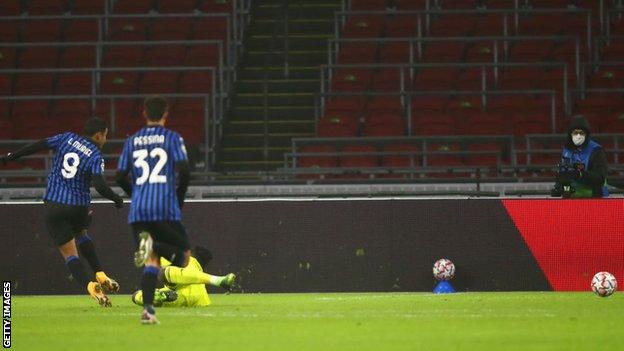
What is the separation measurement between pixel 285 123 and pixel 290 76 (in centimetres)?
157

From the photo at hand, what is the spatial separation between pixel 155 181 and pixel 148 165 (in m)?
0.14

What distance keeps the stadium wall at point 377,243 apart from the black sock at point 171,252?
539 cm

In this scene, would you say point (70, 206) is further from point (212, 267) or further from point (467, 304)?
point (467, 304)

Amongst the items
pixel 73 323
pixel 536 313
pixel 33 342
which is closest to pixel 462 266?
pixel 536 313

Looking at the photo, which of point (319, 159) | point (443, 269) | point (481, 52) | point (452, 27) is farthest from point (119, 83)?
point (443, 269)

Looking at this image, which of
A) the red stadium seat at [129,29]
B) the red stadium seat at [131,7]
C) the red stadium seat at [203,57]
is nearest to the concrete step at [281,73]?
the red stadium seat at [203,57]

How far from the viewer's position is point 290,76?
24.2 metres

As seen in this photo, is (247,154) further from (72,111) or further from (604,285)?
(604,285)

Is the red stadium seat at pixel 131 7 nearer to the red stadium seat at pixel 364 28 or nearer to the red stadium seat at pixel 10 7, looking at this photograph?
the red stadium seat at pixel 10 7

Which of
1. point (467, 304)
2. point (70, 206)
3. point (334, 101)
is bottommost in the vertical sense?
point (467, 304)

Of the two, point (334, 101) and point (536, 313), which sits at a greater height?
point (334, 101)

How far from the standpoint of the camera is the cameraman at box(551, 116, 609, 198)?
52.2 feet

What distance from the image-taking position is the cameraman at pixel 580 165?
15.9 m

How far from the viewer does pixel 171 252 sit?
11047mm
